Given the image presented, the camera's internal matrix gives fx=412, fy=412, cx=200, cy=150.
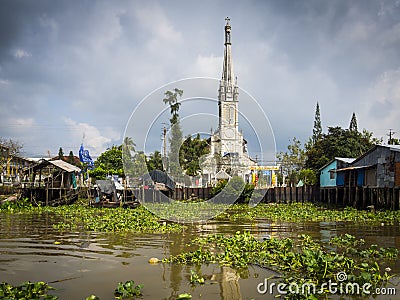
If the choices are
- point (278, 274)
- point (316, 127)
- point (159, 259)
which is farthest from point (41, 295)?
point (316, 127)

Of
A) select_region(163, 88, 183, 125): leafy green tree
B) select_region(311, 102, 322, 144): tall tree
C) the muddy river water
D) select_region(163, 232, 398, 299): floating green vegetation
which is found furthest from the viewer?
select_region(311, 102, 322, 144): tall tree

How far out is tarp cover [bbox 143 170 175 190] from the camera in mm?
24881

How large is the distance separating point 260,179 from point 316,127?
38856 millimetres

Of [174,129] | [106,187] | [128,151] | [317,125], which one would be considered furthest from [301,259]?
[317,125]

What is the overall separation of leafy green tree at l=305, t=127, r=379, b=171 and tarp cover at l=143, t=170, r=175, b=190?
60.9 ft

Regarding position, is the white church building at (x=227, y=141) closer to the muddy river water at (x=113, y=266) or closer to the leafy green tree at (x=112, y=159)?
the muddy river water at (x=113, y=266)

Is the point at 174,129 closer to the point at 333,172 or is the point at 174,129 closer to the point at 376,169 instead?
the point at 376,169

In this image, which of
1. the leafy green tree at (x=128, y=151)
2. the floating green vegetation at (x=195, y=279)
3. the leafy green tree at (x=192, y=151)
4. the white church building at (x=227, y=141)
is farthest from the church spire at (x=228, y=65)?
the floating green vegetation at (x=195, y=279)

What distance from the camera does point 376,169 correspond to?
2716cm

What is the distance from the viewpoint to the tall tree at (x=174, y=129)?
15101 millimetres

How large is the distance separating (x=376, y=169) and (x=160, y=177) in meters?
14.4

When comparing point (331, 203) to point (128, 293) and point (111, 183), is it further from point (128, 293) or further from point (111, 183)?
point (128, 293)

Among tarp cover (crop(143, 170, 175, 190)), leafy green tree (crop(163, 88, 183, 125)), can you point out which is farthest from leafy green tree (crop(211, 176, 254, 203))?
leafy green tree (crop(163, 88, 183, 125))

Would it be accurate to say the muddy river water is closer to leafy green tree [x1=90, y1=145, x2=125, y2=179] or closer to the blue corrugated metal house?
the blue corrugated metal house
